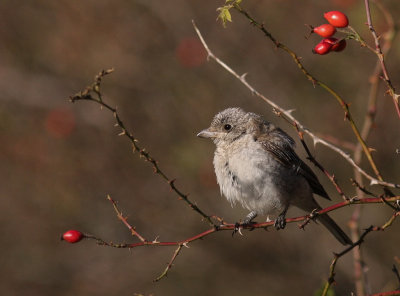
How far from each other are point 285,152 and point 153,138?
430cm

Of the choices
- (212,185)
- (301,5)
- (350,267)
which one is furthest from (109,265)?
(301,5)

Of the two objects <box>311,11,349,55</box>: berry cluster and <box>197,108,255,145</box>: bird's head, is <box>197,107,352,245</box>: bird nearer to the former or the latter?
<box>197,108,255,145</box>: bird's head

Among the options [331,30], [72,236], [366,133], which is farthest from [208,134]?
[331,30]

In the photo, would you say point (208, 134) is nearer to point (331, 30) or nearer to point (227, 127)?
point (227, 127)

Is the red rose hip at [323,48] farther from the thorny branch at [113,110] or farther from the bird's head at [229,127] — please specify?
the bird's head at [229,127]

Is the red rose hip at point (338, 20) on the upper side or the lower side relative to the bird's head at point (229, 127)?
lower

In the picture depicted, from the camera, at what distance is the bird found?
15.9 ft

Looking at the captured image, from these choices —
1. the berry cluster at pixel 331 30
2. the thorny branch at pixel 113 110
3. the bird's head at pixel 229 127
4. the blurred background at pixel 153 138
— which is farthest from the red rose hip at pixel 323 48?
the blurred background at pixel 153 138

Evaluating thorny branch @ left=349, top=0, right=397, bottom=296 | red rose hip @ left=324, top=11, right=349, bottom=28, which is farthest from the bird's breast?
red rose hip @ left=324, top=11, right=349, bottom=28

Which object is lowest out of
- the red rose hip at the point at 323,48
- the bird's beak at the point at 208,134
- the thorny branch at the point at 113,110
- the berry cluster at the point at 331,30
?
the thorny branch at the point at 113,110

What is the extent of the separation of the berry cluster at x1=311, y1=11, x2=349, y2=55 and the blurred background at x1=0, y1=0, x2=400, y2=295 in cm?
496

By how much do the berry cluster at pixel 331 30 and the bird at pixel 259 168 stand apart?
1.76m

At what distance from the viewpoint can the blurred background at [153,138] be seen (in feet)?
28.2

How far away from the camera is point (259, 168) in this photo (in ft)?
15.9
